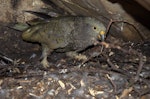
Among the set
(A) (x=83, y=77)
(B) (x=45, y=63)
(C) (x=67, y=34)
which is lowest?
(B) (x=45, y=63)

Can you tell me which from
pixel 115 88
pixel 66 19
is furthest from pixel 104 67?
pixel 66 19

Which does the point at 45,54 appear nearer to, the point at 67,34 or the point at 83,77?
Result: the point at 67,34

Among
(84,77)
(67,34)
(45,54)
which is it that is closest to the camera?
(84,77)

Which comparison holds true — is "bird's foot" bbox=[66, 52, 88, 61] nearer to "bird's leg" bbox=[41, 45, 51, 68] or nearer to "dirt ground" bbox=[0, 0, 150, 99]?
"dirt ground" bbox=[0, 0, 150, 99]

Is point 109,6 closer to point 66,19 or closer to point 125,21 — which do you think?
point 125,21

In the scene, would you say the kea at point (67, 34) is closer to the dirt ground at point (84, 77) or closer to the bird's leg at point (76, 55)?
the bird's leg at point (76, 55)

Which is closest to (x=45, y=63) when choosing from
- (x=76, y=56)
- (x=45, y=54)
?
(x=45, y=54)
